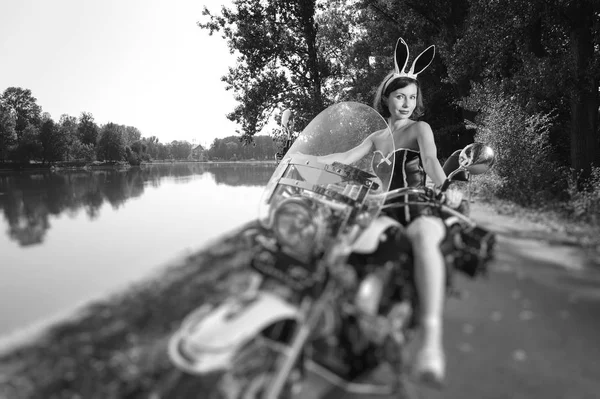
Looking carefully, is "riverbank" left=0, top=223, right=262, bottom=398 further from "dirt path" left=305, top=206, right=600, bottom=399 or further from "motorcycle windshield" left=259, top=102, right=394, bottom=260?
"dirt path" left=305, top=206, right=600, bottom=399

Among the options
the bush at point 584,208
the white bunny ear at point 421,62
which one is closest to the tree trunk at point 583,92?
the bush at point 584,208

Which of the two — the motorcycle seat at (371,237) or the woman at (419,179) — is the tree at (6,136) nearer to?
the woman at (419,179)

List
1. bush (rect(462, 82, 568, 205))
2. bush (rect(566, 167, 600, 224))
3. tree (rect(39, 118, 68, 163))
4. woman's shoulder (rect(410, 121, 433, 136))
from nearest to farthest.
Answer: woman's shoulder (rect(410, 121, 433, 136)) < bush (rect(566, 167, 600, 224)) < bush (rect(462, 82, 568, 205)) < tree (rect(39, 118, 68, 163))

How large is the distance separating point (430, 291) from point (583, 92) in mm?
12366

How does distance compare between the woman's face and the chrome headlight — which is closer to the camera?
the chrome headlight

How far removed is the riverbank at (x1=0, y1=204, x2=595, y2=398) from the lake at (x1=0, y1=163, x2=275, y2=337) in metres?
0.28

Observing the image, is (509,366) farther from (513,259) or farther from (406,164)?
(406,164)

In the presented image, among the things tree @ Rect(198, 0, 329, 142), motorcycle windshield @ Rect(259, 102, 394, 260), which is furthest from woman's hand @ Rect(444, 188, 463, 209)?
tree @ Rect(198, 0, 329, 142)

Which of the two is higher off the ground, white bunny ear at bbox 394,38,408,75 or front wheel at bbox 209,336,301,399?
white bunny ear at bbox 394,38,408,75

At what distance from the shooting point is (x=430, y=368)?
1.43m

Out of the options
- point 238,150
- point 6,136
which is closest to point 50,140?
point 6,136

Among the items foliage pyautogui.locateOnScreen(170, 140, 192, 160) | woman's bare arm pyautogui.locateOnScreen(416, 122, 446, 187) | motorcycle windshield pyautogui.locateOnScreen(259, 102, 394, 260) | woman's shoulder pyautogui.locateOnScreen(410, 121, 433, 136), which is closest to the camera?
motorcycle windshield pyautogui.locateOnScreen(259, 102, 394, 260)

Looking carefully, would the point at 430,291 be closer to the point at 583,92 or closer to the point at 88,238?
the point at 583,92

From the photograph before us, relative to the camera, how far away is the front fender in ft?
4.31
